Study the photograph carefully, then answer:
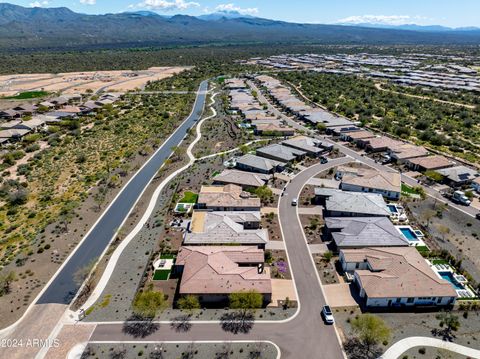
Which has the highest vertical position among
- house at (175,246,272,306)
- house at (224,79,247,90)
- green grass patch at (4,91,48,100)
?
house at (224,79,247,90)

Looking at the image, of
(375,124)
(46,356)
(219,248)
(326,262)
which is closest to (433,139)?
(375,124)

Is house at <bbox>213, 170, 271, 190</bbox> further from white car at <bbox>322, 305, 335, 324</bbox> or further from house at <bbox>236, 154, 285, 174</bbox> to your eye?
white car at <bbox>322, 305, 335, 324</bbox>

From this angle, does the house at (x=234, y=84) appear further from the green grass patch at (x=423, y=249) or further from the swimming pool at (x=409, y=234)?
the green grass patch at (x=423, y=249)

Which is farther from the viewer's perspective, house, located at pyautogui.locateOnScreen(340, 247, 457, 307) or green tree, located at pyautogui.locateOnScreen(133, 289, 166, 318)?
house, located at pyautogui.locateOnScreen(340, 247, 457, 307)

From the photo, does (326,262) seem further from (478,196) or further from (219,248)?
(478,196)

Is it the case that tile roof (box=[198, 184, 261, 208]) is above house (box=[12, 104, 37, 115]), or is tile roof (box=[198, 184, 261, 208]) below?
below

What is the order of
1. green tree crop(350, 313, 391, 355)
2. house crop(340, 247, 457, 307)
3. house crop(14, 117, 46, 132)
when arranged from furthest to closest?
house crop(14, 117, 46, 132) < house crop(340, 247, 457, 307) < green tree crop(350, 313, 391, 355)

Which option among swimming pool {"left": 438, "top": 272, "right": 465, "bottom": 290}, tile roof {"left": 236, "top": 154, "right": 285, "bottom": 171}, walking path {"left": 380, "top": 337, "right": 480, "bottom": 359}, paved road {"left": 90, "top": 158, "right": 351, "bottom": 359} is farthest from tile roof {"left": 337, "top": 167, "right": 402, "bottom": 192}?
walking path {"left": 380, "top": 337, "right": 480, "bottom": 359}

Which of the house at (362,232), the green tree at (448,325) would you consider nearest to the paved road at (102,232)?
the house at (362,232)
